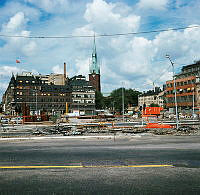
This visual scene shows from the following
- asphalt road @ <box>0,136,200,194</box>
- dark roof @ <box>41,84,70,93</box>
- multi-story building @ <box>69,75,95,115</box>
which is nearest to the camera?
asphalt road @ <box>0,136,200,194</box>

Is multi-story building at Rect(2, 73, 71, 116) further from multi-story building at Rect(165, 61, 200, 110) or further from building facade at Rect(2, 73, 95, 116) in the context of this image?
multi-story building at Rect(165, 61, 200, 110)

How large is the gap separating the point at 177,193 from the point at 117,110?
499 ft

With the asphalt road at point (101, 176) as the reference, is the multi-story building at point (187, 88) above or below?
above

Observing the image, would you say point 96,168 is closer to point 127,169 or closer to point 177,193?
point 127,169

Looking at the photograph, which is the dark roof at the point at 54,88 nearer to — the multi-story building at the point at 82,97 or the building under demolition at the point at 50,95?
the building under demolition at the point at 50,95

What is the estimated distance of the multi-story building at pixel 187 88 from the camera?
85.6 meters

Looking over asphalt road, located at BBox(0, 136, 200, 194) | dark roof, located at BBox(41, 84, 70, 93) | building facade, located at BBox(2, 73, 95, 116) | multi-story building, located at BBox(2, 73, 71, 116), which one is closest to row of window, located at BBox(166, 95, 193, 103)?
building facade, located at BBox(2, 73, 95, 116)

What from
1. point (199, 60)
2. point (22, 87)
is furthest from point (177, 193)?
point (22, 87)

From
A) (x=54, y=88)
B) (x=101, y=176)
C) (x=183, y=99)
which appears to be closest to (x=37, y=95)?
(x=54, y=88)

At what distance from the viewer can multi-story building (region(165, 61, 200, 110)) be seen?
281 ft

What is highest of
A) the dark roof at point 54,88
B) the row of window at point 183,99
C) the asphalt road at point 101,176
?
the dark roof at point 54,88

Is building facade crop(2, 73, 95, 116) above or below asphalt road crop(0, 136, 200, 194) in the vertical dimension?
above

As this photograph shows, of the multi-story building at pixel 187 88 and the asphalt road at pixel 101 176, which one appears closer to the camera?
the asphalt road at pixel 101 176

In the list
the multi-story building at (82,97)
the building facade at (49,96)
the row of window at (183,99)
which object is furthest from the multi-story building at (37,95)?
the row of window at (183,99)
